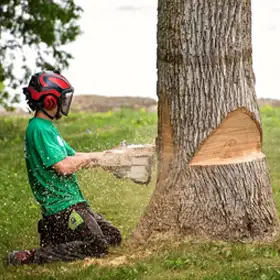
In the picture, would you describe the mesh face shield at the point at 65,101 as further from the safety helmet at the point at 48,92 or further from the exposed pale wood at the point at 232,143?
the exposed pale wood at the point at 232,143

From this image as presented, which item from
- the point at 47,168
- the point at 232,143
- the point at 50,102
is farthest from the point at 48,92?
the point at 232,143

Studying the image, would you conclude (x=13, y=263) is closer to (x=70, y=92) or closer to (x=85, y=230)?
(x=85, y=230)

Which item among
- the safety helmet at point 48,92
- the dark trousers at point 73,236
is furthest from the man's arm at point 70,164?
the safety helmet at point 48,92

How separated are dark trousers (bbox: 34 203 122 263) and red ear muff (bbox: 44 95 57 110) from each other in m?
0.90

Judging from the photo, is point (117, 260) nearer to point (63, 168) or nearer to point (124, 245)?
point (124, 245)

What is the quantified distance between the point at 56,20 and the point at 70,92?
40.0 ft

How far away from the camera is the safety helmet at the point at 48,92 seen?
21.9 feet

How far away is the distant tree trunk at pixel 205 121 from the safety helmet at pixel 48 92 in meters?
0.88

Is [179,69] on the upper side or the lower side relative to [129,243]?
upper

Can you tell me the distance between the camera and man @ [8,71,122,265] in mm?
6547

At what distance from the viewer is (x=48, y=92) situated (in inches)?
262

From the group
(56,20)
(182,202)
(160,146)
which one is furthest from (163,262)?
(56,20)

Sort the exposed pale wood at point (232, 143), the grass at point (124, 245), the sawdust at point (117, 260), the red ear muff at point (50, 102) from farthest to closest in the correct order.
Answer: the exposed pale wood at point (232, 143)
the red ear muff at point (50, 102)
the sawdust at point (117, 260)
the grass at point (124, 245)

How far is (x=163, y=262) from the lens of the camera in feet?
20.6
